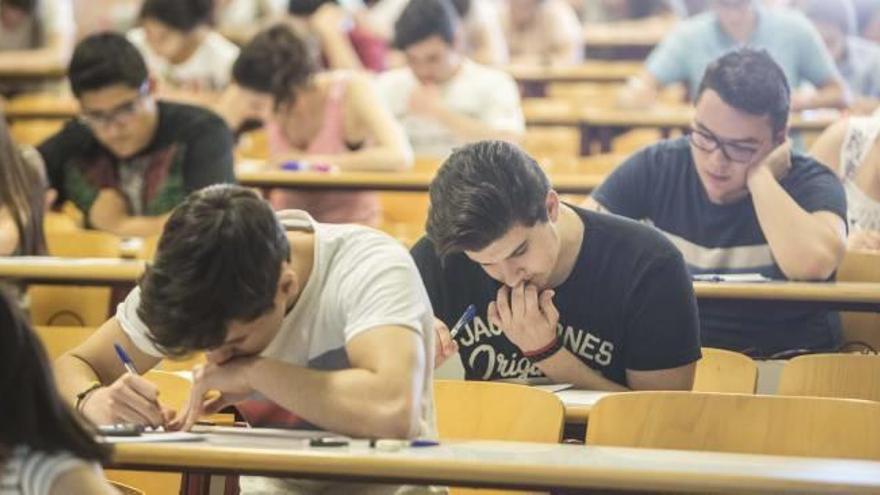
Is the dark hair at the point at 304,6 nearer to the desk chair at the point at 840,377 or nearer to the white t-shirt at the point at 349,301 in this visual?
the desk chair at the point at 840,377

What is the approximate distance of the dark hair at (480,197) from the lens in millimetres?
3344

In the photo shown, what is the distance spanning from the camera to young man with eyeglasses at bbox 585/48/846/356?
15.1ft

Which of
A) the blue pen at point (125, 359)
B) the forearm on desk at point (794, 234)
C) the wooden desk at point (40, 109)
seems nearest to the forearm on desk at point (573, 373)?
the blue pen at point (125, 359)

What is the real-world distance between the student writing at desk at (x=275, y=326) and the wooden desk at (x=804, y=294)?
4.74 ft

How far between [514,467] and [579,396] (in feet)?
3.00

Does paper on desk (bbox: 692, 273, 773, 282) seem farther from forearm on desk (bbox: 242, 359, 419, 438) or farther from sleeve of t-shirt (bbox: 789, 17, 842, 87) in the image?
sleeve of t-shirt (bbox: 789, 17, 842, 87)

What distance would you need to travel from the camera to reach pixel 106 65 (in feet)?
18.3

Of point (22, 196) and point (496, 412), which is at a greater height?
point (496, 412)

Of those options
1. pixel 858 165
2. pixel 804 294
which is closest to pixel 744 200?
pixel 804 294

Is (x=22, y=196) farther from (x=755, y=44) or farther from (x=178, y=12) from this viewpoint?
(x=755, y=44)

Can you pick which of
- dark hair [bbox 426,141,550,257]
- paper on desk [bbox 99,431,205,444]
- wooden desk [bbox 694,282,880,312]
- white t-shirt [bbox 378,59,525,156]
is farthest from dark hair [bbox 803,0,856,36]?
paper on desk [bbox 99,431,205,444]

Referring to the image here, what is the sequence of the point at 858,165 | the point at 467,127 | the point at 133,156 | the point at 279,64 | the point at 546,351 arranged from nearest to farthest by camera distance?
1. the point at 546,351
2. the point at 858,165
3. the point at 133,156
4. the point at 279,64
5. the point at 467,127

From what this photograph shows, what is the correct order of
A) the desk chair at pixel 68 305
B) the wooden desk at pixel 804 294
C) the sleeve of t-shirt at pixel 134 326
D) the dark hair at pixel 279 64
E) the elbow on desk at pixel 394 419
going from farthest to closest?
the dark hair at pixel 279 64 < the desk chair at pixel 68 305 < the wooden desk at pixel 804 294 < the sleeve of t-shirt at pixel 134 326 < the elbow on desk at pixel 394 419

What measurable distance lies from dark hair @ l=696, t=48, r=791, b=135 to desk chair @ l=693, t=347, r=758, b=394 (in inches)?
34.7
